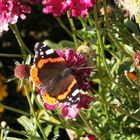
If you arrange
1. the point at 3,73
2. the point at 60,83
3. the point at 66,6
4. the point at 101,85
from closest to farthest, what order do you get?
1. the point at 60,83
2. the point at 66,6
3. the point at 101,85
4. the point at 3,73

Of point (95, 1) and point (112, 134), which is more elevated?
point (95, 1)

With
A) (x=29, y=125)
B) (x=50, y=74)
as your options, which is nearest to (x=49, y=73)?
(x=50, y=74)

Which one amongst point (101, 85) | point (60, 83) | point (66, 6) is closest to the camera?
point (60, 83)

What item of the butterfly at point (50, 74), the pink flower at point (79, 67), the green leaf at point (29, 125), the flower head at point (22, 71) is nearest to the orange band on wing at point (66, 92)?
the butterfly at point (50, 74)

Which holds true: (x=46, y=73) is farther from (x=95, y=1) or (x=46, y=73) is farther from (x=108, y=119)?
(x=108, y=119)

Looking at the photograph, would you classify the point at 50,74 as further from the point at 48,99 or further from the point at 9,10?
the point at 9,10

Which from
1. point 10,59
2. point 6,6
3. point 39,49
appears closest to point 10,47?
point 10,59

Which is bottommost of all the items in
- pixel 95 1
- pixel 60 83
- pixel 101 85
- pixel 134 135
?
pixel 134 135

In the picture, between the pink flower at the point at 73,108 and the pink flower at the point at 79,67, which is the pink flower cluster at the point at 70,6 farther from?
the pink flower at the point at 73,108
